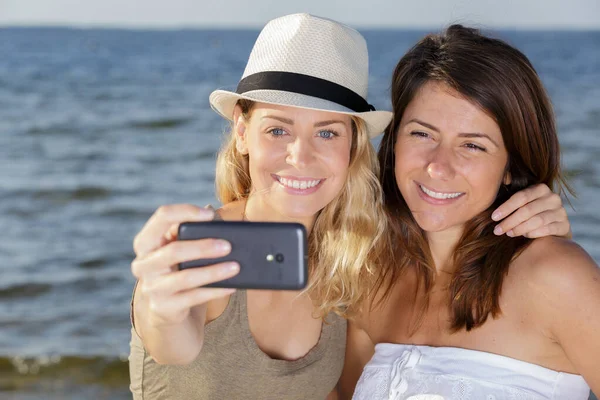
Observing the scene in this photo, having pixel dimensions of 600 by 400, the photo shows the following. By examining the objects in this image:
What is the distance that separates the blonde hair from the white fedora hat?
187mm

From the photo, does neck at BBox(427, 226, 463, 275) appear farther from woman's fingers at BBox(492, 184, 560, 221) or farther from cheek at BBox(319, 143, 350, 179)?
cheek at BBox(319, 143, 350, 179)

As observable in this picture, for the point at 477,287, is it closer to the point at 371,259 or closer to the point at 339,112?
the point at 371,259

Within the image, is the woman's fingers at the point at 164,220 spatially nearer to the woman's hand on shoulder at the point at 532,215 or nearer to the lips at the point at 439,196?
the lips at the point at 439,196

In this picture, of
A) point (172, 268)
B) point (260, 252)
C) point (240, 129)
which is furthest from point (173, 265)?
point (240, 129)

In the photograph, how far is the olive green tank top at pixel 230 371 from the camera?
3.31 metres

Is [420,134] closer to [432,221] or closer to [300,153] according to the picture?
[432,221]

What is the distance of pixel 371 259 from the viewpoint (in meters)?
3.71

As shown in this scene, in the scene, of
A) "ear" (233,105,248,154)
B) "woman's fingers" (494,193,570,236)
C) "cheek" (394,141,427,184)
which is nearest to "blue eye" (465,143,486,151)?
"cheek" (394,141,427,184)

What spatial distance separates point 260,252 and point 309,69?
122cm

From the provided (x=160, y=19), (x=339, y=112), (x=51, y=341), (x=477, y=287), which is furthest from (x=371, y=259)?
(x=160, y=19)

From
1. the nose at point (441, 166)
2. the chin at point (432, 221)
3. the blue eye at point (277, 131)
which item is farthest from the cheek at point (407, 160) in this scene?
the blue eye at point (277, 131)

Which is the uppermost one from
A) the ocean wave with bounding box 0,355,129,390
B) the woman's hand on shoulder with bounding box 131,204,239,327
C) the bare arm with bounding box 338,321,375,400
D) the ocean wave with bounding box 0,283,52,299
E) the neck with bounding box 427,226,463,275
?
the woman's hand on shoulder with bounding box 131,204,239,327

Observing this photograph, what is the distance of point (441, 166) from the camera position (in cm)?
325

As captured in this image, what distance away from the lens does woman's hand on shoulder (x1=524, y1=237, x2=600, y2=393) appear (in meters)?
2.97
